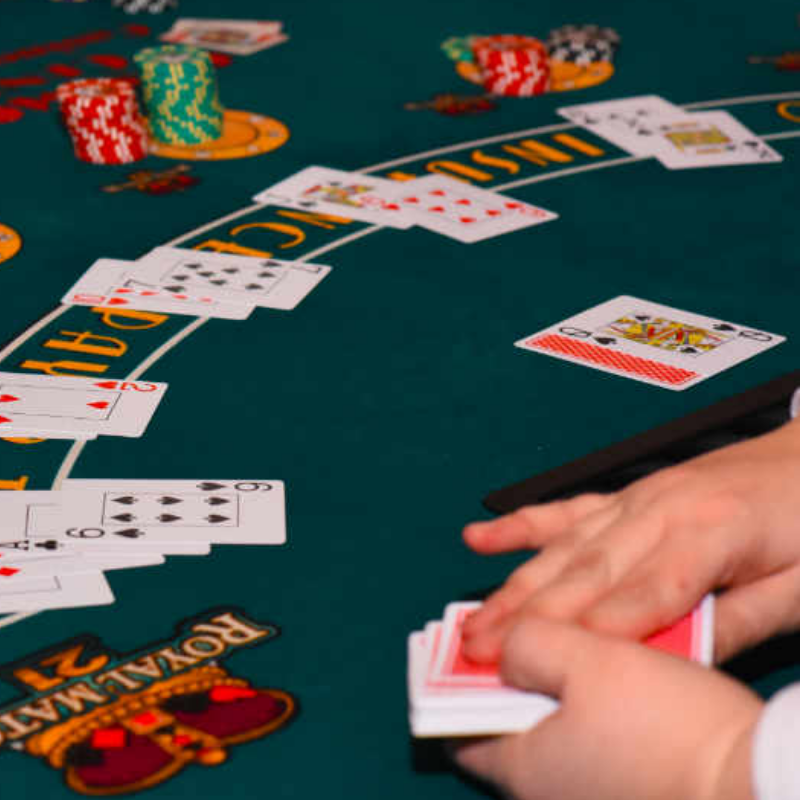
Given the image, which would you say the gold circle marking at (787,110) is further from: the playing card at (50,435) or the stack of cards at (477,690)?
the stack of cards at (477,690)

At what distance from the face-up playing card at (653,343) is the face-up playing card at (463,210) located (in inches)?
21.6

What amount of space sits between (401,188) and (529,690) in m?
2.49

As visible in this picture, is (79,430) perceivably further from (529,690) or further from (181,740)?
(529,690)

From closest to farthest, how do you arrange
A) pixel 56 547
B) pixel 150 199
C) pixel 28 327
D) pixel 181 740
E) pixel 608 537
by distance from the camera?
1. pixel 608 537
2. pixel 181 740
3. pixel 56 547
4. pixel 28 327
5. pixel 150 199

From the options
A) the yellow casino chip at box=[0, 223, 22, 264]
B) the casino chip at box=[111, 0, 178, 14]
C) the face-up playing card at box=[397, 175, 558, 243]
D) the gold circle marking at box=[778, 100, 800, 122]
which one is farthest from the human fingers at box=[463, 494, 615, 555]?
the casino chip at box=[111, 0, 178, 14]

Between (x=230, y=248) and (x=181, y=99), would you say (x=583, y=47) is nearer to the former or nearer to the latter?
(x=181, y=99)

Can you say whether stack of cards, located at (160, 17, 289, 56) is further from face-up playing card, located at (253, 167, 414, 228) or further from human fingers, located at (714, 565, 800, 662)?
human fingers, located at (714, 565, 800, 662)

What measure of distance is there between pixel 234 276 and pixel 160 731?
1.58m

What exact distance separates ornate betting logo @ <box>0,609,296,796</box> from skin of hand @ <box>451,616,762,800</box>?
52 centimetres

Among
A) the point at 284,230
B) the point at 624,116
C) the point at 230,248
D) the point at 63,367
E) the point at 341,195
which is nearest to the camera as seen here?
the point at 63,367

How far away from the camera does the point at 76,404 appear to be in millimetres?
2533

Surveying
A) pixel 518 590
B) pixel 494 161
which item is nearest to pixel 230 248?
pixel 494 161

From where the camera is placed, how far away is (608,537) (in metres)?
1.34

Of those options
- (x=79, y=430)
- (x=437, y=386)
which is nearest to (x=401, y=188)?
(x=437, y=386)
